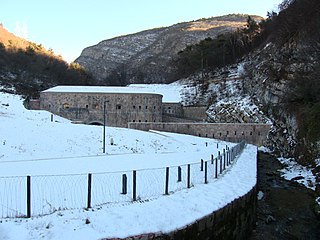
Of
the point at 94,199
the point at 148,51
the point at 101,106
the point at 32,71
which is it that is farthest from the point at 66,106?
the point at 148,51

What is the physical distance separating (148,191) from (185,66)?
77158mm

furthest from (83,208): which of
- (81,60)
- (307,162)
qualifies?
(81,60)

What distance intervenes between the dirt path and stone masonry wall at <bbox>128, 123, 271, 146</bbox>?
2159 cm

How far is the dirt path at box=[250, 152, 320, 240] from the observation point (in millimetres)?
11859

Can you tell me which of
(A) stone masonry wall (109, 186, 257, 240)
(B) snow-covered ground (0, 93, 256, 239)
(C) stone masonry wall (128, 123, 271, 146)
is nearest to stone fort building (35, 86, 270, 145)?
(C) stone masonry wall (128, 123, 271, 146)

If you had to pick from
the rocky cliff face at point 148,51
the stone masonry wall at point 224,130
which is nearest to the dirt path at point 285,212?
the stone masonry wall at point 224,130

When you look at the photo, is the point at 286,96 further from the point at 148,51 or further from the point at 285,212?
the point at 148,51

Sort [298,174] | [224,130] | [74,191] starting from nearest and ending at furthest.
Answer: [74,191], [298,174], [224,130]

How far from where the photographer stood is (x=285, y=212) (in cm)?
1406

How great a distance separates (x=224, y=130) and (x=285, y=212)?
96.7 ft

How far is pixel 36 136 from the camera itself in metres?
24.9

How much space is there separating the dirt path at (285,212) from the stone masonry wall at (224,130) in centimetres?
2159

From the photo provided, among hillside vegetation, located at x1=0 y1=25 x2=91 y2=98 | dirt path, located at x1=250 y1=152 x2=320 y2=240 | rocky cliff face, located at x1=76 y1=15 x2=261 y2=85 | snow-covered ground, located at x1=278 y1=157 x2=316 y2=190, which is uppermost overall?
rocky cliff face, located at x1=76 y1=15 x2=261 y2=85

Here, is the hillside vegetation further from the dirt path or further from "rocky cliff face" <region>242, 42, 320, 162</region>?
the dirt path
